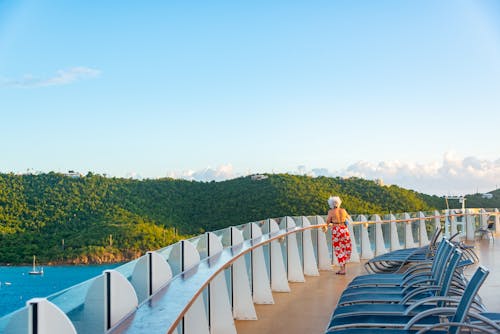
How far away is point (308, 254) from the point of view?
34.4 feet

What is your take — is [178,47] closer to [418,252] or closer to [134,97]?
[134,97]

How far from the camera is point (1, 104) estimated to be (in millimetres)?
76625

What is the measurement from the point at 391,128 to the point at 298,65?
5179 mm

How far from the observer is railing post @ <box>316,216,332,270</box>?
36.6ft

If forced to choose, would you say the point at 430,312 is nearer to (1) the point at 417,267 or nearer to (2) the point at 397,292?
(2) the point at 397,292

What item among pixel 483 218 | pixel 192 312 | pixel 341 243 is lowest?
pixel 192 312

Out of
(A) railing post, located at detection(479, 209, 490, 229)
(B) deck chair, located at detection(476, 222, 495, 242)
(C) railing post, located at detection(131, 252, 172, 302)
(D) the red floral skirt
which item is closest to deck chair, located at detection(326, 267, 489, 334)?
(C) railing post, located at detection(131, 252, 172, 302)

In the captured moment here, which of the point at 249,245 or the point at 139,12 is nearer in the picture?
the point at 249,245

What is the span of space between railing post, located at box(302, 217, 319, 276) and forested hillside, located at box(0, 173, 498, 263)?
128ft

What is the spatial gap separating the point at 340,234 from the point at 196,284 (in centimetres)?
677

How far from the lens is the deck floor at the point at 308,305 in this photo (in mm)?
6398

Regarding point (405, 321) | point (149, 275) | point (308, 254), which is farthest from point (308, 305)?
point (149, 275)

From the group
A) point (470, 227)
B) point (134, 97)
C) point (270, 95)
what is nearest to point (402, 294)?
point (470, 227)

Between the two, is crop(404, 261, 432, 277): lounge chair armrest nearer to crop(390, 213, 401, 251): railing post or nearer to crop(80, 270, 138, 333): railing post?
crop(80, 270, 138, 333): railing post
